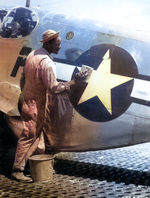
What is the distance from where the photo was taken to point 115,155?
633cm

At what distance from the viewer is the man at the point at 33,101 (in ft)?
13.4

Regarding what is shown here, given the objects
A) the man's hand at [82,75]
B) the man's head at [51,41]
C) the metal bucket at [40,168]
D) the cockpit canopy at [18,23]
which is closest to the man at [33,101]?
the man's head at [51,41]

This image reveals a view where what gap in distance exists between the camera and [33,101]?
4141 mm

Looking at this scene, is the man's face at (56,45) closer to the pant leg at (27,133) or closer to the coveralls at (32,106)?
the coveralls at (32,106)

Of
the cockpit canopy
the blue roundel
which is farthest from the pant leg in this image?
the cockpit canopy

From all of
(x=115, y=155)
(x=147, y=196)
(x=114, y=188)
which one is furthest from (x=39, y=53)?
(x=115, y=155)

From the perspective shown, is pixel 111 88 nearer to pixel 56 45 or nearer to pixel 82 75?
pixel 82 75

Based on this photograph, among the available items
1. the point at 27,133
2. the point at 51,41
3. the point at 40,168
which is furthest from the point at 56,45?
the point at 40,168

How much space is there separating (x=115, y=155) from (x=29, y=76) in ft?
10.5

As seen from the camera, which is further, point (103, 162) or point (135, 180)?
point (103, 162)

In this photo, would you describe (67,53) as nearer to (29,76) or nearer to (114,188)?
(29,76)

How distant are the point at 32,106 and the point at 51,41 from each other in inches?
40.3

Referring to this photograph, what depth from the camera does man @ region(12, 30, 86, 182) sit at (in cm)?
407

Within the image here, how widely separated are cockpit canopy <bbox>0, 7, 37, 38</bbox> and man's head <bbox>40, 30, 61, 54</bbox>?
29.4 inches
